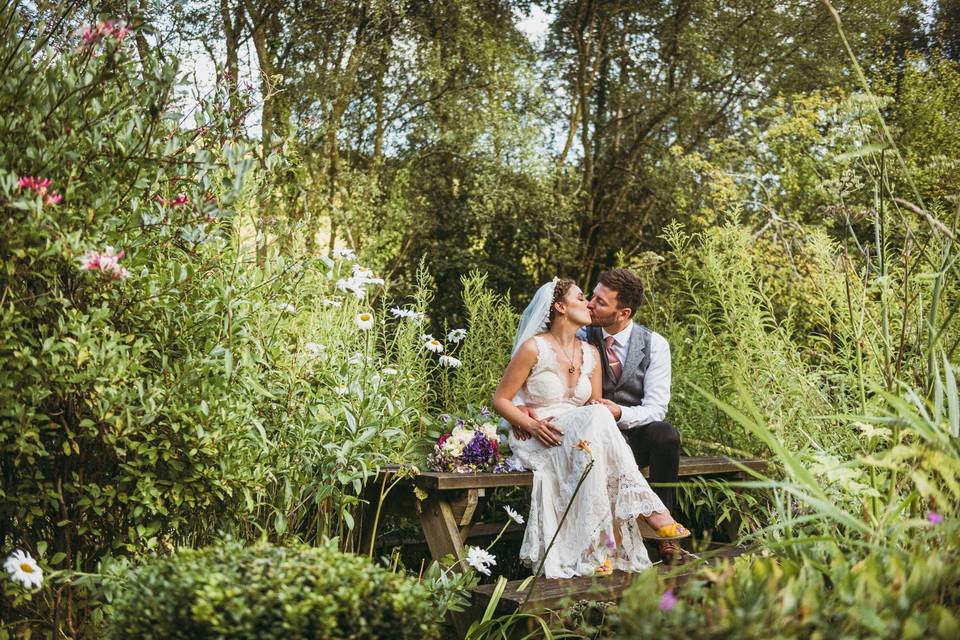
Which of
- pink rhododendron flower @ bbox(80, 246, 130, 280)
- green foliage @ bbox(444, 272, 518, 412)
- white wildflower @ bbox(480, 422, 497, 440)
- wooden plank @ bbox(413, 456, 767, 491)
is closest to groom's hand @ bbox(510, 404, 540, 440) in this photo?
white wildflower @ bbox(480, 422, 497, 440)

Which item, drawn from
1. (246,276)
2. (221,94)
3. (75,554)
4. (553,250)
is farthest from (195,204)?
(553,250)

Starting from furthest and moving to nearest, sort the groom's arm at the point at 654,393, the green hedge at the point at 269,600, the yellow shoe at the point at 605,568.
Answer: the groom's arm at the point at 654,393 → the yellow shoe at the point at 605,568 → the green hedge at the point at 269,600

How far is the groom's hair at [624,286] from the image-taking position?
15.4 feet

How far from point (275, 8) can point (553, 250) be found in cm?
482

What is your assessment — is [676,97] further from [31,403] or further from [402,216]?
[31,403]

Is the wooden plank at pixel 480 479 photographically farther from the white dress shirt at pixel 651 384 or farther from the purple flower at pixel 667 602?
the purple flower at pixel 667 602

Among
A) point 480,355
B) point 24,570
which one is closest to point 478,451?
point 480,355

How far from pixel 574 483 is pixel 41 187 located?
245cm

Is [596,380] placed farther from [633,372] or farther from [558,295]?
[558,295]

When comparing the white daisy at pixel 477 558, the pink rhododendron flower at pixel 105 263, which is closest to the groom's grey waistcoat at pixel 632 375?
the white daisy at pixel 477 558

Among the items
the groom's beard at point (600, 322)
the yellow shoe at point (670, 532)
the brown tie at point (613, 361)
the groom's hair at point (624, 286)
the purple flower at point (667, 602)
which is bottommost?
the yellow shoe at point (670, 532)

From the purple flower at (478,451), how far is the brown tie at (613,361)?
3.05 feet

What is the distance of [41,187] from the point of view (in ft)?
8.57

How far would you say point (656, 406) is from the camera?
4.56 m
